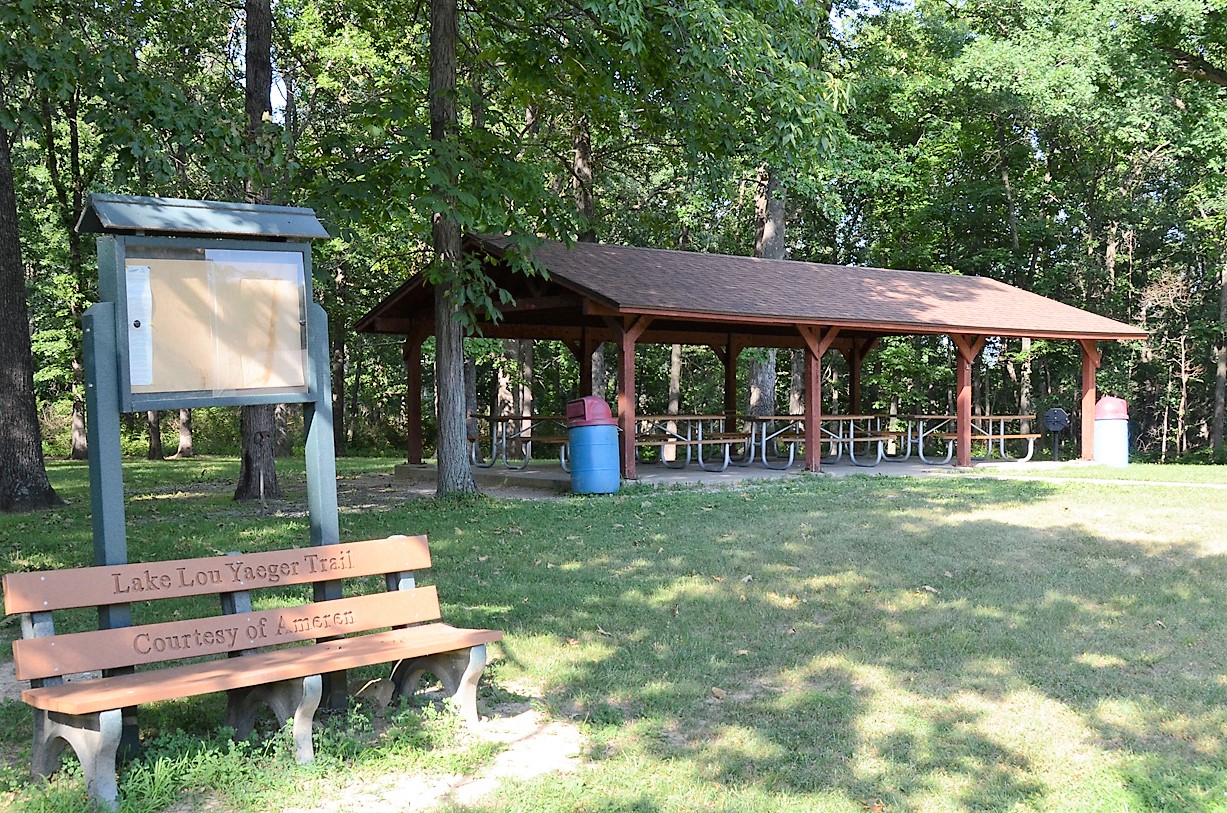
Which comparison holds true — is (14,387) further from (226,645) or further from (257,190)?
(226,645)

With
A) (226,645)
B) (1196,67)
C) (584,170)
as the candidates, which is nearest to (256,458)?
(226,645)

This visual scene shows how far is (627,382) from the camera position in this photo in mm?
14328

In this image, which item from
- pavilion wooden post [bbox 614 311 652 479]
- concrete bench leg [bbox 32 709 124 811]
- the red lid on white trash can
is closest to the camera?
concrete bench leg [bbox 32 709 124 811]

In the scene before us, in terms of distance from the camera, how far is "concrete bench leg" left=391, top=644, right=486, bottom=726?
175 inches

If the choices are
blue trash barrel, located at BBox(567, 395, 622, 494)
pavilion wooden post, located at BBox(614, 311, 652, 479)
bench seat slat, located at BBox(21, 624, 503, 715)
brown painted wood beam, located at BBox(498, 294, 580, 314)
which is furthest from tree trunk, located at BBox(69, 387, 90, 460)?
bench seat slat, located at BBox(21, 624, 503, 715)

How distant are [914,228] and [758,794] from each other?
27.9m

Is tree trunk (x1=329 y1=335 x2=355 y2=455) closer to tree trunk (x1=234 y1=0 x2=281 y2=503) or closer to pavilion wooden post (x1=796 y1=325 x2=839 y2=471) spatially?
tree trunk (x1=234 y1=0 x2=281 y2=503)

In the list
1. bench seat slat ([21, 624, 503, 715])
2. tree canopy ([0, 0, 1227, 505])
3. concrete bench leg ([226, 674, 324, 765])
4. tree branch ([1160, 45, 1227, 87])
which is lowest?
concrete bench leg ([226, 674, 324, 765])

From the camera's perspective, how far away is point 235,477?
17.6 meters

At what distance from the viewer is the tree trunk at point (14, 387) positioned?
11898mm

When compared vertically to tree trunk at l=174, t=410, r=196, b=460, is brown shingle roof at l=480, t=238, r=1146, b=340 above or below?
above

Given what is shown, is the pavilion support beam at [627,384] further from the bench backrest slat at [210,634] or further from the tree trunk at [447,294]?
the bench backrest slat at [210,634]

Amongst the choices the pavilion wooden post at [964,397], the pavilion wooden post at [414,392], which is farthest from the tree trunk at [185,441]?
the pavilion wooden post at [964,397]

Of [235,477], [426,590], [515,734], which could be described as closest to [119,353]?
[426,590]
